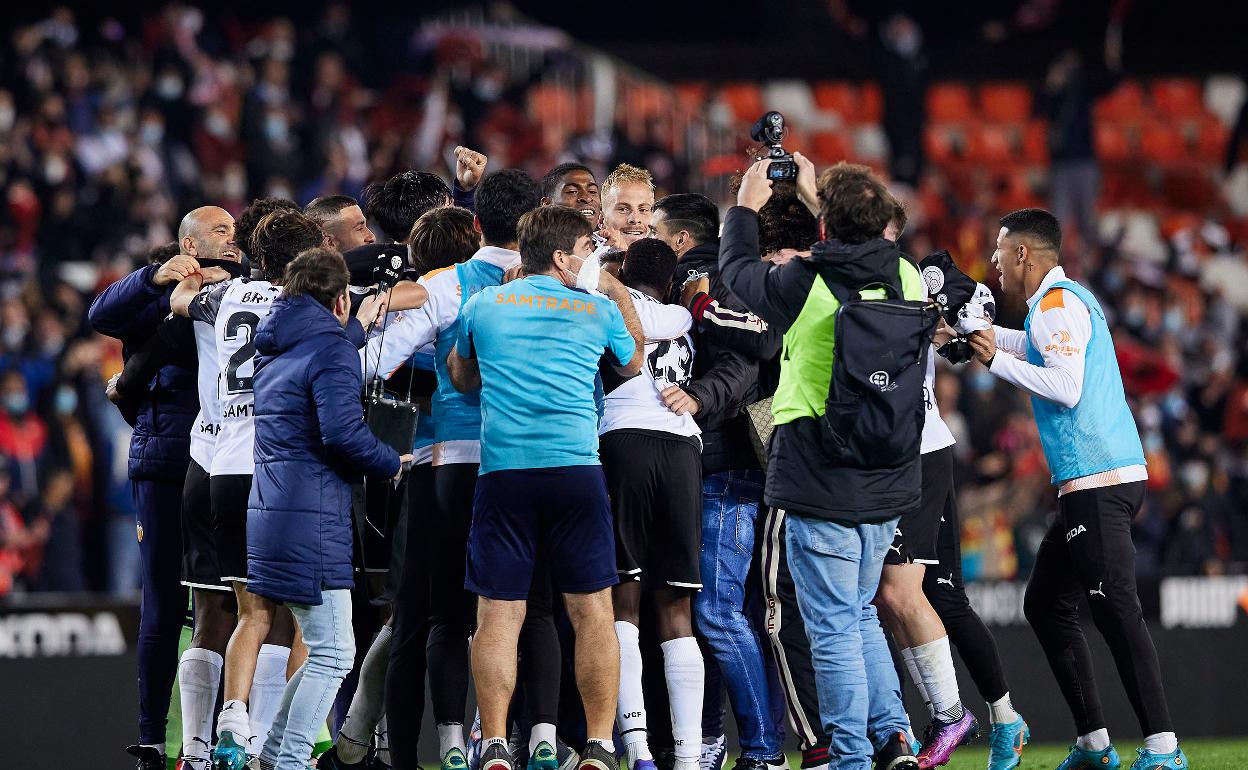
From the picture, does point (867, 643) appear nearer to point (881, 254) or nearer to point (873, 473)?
point (873, 473)

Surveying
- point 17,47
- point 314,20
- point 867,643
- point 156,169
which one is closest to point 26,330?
point 156,169

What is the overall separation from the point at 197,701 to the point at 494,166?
10.7 metres

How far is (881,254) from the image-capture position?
5742 mm

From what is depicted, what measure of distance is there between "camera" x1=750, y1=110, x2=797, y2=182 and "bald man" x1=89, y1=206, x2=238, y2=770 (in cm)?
237

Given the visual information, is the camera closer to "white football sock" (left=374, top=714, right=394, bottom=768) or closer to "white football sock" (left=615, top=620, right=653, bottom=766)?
"white football sock" (left=615, top=620, right=653, bottom=766)

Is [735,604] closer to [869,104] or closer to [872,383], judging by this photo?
[872,383]

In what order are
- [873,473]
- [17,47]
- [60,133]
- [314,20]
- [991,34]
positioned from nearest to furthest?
[873,473] → [60,133] → [17,47] → [314,20] → [991,34]

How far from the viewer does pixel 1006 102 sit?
849 inches

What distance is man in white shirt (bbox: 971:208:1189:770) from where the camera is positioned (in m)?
6.49

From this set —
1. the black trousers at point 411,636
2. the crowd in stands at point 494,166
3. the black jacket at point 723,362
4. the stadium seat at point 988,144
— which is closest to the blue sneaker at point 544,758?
the black trousers at point 411,636

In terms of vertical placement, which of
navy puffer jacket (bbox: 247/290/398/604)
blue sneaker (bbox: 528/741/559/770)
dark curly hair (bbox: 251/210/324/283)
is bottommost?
blue sneaker (bbox: 528/741/559/770)

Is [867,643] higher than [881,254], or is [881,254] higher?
[881,254]

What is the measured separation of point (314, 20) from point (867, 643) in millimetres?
14078

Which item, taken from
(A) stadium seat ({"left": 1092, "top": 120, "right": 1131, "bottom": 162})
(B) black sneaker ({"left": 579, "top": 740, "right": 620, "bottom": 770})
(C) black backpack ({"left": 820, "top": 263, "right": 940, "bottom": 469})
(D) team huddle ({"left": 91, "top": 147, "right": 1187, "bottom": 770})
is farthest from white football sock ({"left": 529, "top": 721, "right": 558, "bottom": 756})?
(A) stadium seat ({"left": 1092, "top": 120, "right": 1131, "bottom": 162})
